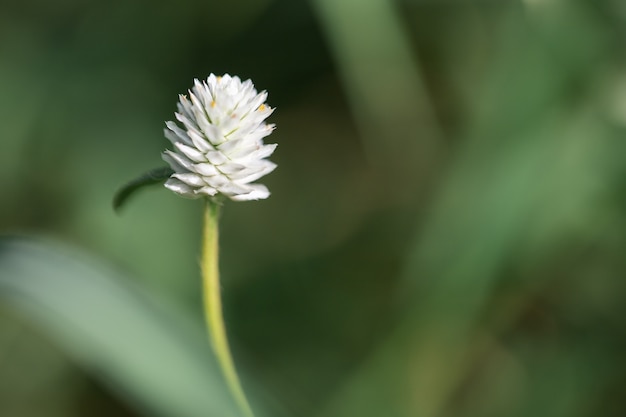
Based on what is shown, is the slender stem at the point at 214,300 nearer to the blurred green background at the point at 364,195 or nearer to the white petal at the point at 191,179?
the white petal at the point at 191,179

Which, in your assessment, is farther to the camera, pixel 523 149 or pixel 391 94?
pixel 391 94

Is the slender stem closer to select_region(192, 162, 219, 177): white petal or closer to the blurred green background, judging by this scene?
select_region(192, 162, 219, 177): white petal

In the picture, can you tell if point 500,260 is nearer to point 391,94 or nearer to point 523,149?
point 523,149

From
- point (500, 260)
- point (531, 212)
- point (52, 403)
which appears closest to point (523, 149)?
point (531, 212)

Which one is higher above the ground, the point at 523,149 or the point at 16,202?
the point at 16,202

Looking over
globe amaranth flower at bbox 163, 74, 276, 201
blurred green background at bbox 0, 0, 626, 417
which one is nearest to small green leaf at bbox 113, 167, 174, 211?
globe amaranth flower at bbox 163, 74, 276, 201

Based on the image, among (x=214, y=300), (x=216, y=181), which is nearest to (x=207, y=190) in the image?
(x=216, y=181)
